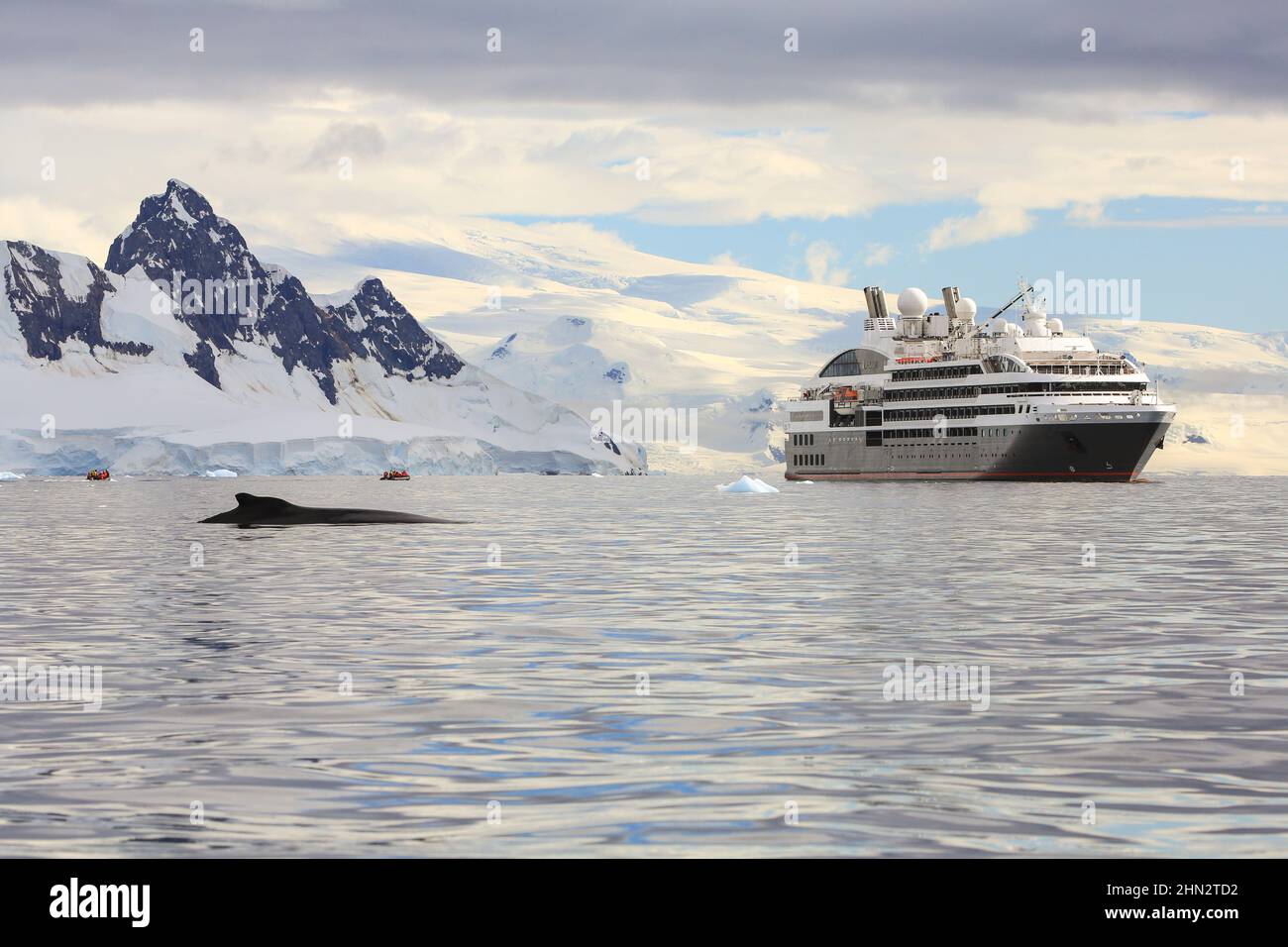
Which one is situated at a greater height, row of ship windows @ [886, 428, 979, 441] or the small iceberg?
A: row of ship windows @ [886, 428, 979, 441]

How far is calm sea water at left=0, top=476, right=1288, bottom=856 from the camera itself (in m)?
14.8

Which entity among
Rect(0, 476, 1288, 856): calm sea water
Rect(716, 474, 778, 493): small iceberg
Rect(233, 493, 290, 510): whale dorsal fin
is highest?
Rect(233, 493, 290, 510): whale dorsal fin

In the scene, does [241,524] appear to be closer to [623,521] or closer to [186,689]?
[623,521]

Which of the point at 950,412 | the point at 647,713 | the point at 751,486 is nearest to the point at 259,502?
the point at 647,713

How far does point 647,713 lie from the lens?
20984mm

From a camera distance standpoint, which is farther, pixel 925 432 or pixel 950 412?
pixel 925 432

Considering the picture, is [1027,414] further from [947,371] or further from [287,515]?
[287,515]

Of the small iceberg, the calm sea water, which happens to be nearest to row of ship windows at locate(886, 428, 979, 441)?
the small iceberg

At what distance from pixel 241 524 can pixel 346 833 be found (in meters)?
61.5

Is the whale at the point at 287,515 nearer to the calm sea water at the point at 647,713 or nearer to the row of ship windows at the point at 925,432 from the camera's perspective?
the calm sea water at the point at 647,713

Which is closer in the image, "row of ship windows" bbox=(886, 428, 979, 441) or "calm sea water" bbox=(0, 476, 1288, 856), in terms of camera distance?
"calm sea water" bbox=(0, 476, 1288, 856)

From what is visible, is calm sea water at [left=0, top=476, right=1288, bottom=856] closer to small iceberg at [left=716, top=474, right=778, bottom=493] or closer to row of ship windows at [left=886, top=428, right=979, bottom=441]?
small iceberg at [left=716, top=474, right=778, bottom=493]

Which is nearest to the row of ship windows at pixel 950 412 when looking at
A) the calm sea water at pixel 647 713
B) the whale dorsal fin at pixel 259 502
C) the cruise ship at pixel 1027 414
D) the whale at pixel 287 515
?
the cruise ship at pixel 1027 414
